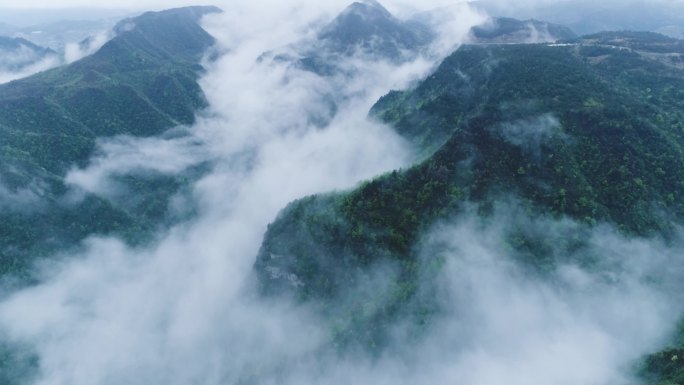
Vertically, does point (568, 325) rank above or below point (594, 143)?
below

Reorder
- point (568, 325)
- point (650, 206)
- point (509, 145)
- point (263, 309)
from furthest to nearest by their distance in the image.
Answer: point (263, 309), point (509, 145), point (650, 206), point (568, 325)

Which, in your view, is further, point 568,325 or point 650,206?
point 650,206

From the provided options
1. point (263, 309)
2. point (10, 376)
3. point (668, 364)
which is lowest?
point (10, 376)

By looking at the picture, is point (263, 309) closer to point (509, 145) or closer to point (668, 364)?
point (509, 145)

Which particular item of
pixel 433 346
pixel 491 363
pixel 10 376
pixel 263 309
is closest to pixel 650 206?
pixel 491 363

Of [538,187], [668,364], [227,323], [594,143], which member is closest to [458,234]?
[538,187]

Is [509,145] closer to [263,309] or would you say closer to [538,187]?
[538,187]

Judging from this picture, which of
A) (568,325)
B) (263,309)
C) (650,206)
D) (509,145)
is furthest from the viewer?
(263,309)
